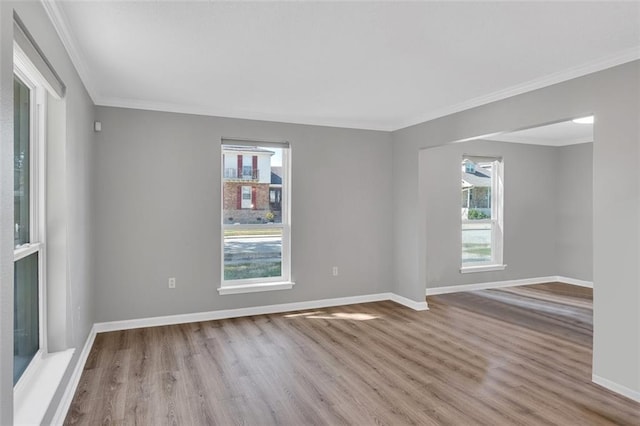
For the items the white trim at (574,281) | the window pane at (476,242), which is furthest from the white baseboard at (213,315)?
the white trim at (574,281)

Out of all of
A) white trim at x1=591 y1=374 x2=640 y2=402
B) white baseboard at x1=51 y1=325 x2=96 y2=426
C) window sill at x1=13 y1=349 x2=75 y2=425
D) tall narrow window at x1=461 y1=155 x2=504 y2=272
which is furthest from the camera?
tall narrow window at x1=461 y1=155 x2=504 y2=272

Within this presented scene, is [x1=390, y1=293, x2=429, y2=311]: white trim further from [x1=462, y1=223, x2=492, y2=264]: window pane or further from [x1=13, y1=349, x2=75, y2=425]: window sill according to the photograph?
Result: [x1=13, y1=349, x2=75, y2=425]: window sill

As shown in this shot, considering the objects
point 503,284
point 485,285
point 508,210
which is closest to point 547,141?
point 508,210

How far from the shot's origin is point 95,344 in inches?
148

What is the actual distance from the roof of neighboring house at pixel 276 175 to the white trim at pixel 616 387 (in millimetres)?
3670

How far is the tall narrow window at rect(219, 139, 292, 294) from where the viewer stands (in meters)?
4.82

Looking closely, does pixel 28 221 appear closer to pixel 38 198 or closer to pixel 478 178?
pixel 38 198

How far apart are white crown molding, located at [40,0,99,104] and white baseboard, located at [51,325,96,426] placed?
7.25 ft

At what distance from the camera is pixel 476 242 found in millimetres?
6535

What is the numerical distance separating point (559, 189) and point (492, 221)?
1512mm

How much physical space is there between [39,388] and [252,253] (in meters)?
2.85

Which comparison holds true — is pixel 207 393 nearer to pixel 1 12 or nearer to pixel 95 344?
pixel 95 344

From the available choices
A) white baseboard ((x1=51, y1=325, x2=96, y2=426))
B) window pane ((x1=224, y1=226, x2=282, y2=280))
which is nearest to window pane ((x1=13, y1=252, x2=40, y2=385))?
white baseboard ((x1=51, y1=325, x2=96, y2=426))

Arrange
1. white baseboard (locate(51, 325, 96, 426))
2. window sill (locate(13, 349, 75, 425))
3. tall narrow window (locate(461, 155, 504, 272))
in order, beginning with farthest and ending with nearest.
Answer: tall narrow window (locate(461, 155, 504, 272)) < white baseboard (locate(51, 325, 96, 426)) < window sill (locate(13, 349, 75, 425))
